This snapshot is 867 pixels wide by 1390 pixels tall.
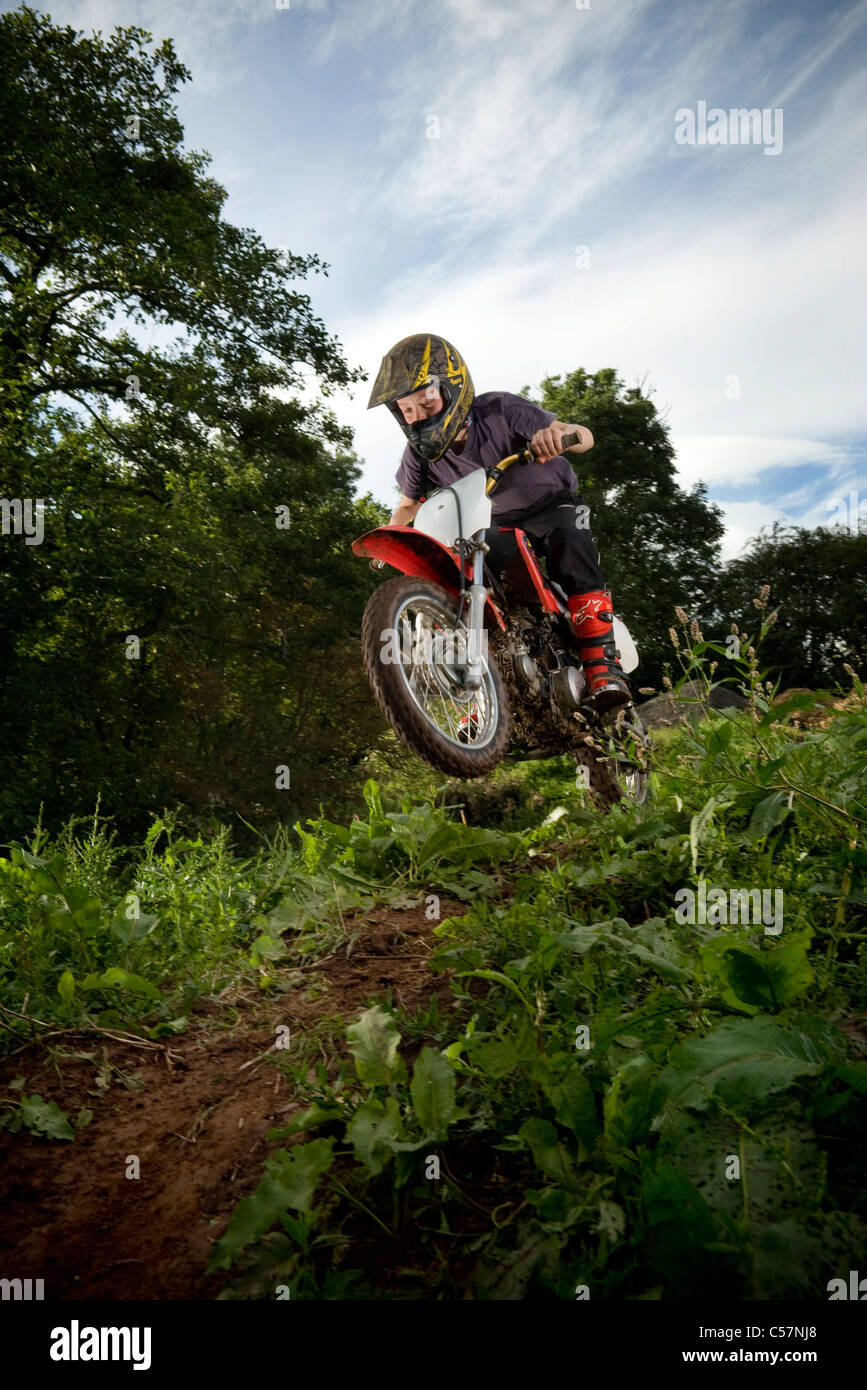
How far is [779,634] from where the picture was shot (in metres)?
16.3

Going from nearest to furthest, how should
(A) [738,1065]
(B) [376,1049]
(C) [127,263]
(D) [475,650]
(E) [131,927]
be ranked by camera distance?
(A) [738,1065] → (B) [376,1049] → (E) [131,927] → (D) [475,650] → (C) [127,263]

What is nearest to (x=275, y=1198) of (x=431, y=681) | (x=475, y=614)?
(x=431, y=681)

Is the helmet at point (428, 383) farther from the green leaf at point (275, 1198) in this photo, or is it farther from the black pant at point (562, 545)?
the green leaf at point (275, 1198)

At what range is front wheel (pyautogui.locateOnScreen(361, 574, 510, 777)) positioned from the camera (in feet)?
10.8

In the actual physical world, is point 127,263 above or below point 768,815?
above

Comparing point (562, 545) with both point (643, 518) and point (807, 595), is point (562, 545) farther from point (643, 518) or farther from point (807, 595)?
point (643, 518)

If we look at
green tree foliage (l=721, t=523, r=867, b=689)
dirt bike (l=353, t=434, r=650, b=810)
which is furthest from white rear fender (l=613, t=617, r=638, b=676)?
green tree foliage (l=721, t=523, r=867, b=689)

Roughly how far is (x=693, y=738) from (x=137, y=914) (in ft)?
6.23

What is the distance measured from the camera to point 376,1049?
159 centimetres

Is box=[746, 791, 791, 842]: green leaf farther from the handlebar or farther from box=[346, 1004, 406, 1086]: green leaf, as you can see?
the handlebar

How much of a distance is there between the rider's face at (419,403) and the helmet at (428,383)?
0.02 metres

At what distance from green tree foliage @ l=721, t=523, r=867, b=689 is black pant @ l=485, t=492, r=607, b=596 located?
11.4m

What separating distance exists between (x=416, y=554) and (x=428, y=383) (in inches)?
30.0

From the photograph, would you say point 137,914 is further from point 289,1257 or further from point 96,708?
point 96,708
